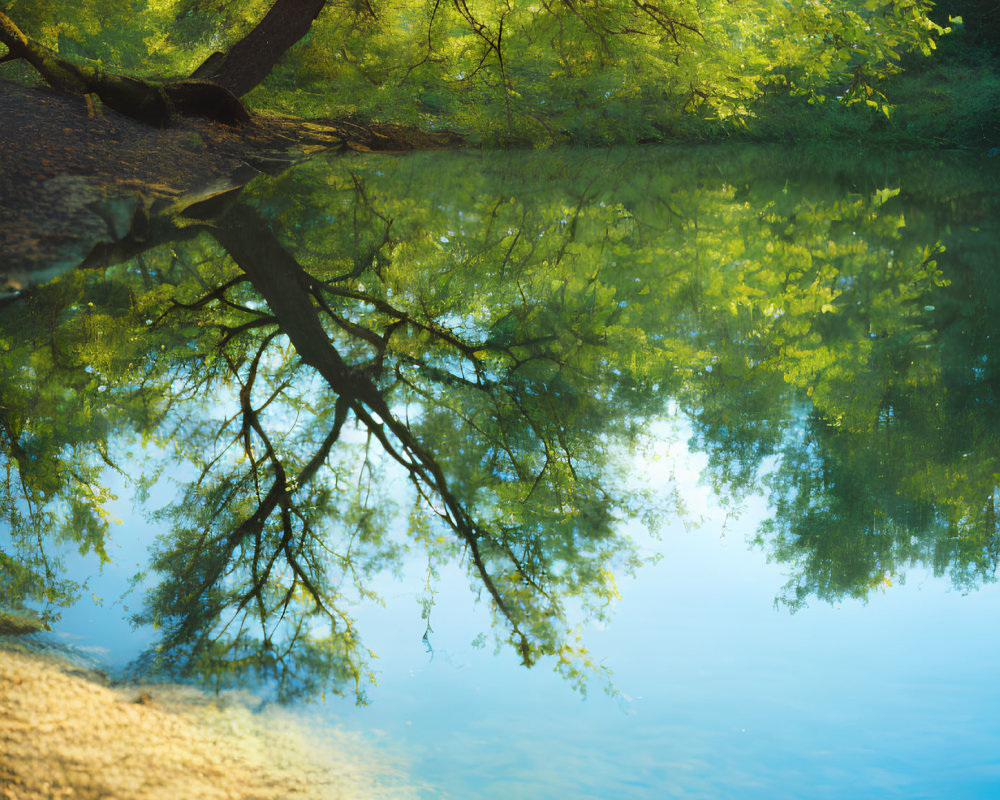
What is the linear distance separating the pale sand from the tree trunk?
11367mm

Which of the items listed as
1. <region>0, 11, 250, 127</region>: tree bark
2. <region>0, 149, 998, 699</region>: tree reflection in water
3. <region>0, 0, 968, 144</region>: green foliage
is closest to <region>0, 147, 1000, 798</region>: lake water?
<region>0, 149, 998, 699</region>: tree reflection in water

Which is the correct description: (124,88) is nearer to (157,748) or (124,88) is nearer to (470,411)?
(470,411)

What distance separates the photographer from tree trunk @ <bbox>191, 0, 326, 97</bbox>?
11266mm

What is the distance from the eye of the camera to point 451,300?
4.71 metres

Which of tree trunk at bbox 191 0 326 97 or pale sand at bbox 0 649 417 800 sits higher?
tree trunk at bbox 191 0 326 97

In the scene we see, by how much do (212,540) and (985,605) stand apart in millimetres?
2200

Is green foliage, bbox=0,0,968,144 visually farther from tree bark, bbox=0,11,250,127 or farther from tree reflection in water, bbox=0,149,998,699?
tree reflection in water, bbox=0,149,998,699

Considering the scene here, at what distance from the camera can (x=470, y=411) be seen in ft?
10.8

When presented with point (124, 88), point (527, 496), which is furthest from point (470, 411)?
point (124, 88)

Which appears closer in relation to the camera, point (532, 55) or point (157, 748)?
point (157, 748)

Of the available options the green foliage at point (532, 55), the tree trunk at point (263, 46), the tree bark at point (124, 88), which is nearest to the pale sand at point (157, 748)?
the tree bark at point (124, 88)

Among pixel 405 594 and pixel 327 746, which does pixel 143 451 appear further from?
pixel 327 746

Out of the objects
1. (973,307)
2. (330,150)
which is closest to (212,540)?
(973,307)

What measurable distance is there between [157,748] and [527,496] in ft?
4.78
